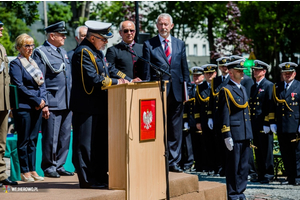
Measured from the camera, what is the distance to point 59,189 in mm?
6156

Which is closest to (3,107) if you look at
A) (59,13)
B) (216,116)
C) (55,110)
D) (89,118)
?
(89,118)

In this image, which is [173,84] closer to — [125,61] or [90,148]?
[125,61]

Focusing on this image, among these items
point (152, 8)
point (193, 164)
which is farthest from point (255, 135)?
point (152, 8)

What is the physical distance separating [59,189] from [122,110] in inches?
51.1

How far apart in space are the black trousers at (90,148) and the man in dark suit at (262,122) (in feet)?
17.6

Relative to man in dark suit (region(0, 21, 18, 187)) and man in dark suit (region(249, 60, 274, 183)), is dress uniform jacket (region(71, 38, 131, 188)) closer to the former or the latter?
man in dark suit (region(0, 21, 18, 187))

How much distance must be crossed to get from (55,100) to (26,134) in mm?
900

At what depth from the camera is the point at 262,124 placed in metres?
10.9

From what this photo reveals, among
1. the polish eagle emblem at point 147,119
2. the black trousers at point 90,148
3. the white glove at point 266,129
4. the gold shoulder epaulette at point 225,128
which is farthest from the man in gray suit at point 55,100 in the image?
the white glove at point 266,129

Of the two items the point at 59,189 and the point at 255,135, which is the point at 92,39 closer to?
the point at 59,189

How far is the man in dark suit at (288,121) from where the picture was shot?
10422 millimetres

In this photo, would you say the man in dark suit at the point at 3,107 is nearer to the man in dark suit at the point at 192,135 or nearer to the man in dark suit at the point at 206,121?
the man in dark suit at the point at 206,121

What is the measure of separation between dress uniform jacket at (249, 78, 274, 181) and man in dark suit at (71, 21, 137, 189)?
542 cm

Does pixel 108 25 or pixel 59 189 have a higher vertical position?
pixel 108 25
